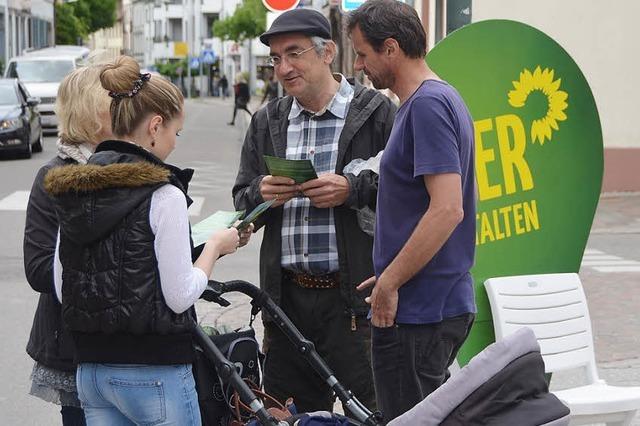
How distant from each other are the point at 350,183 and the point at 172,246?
1064mm

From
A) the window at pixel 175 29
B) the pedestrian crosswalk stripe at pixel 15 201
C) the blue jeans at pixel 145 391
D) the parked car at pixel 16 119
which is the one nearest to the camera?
the blue jeans at pixel 145 391

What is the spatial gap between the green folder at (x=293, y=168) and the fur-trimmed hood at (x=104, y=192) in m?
0.70

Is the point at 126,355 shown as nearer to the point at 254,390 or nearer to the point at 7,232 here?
the point at 254,390

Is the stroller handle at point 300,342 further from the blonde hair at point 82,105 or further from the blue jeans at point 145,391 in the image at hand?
the blonde hair at point 82,105

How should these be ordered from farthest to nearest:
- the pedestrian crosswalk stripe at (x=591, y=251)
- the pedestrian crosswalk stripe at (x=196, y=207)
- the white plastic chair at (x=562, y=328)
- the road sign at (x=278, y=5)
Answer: the pedestrian crosswalk stripe at (x=196, y=207)
the road sign at (x=278, y=5)
the pedestrian crosswalk stripe at (x=591, y=251)
the white plastic chair at (x=562, y=328)

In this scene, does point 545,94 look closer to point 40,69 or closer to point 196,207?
point 196,207

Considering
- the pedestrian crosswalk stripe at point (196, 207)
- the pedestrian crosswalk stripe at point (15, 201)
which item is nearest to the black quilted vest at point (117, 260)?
the pedestrian crosswalk stripe at point (196, 207)

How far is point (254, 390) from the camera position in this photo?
397cm

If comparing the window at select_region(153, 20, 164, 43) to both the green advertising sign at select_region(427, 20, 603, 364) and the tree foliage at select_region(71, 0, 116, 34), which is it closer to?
the tree foliage at select_region(71, 0, 116, 34)

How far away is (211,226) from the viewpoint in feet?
13.0

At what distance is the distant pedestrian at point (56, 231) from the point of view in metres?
4.00

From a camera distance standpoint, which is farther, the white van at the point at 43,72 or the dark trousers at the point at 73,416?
the white van at the point at 43,72

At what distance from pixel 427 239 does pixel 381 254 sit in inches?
9.2

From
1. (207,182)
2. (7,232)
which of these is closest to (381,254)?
(7,232)
